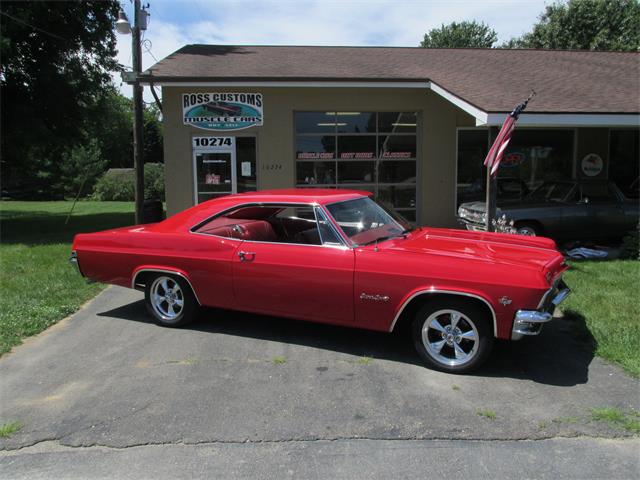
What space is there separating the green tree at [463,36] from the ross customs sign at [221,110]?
113 ft

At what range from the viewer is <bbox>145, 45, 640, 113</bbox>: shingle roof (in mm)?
10234

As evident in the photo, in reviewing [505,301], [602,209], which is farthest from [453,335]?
[602,209]

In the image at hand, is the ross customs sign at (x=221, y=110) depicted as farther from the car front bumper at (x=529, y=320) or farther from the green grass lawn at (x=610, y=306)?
the car front bumper at (x=529, y=320)

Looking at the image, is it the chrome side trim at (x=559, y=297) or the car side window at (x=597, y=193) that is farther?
the car side window at (x=597, y=193)

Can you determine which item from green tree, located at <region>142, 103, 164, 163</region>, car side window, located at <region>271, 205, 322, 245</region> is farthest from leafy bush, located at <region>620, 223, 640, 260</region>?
green tree, located at <region>142, 103, 164, 163</region>

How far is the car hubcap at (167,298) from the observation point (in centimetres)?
555

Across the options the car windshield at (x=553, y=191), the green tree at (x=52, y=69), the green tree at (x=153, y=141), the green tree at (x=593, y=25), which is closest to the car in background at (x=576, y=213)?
the car windshield at (x=553, y=191)

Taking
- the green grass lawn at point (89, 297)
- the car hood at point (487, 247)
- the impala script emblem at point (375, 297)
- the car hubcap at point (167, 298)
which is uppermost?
the car hood at point (487, 247)

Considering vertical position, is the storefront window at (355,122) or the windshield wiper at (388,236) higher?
the storefront window at (355,122)

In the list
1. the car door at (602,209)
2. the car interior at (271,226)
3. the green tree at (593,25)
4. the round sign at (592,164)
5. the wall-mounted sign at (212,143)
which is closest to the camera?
the car interior at (271,226)

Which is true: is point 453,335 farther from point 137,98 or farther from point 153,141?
point 153,141

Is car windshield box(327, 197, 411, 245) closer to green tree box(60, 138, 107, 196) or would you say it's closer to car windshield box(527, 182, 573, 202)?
car windshield box(527, 182, 573, 202)

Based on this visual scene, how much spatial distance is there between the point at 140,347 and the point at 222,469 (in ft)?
7.79

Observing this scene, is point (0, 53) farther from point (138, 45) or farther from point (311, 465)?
point (311, 465)
